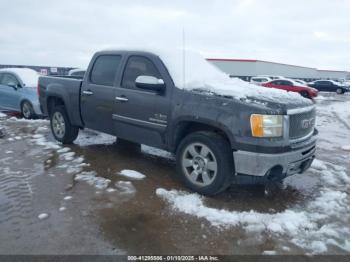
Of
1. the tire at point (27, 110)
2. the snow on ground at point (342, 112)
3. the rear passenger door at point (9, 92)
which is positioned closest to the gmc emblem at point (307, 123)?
the snow on ground at point (342, 112)

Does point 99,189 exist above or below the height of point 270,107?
below

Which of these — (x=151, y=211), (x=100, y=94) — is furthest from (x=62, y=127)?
(x=151, y=211)

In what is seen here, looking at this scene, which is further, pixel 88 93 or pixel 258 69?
pixel 258 69

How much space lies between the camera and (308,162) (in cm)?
438

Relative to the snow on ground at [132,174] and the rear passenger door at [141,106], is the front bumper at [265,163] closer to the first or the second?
the rear passenger door at [141,106]

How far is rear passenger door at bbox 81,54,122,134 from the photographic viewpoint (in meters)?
5.43

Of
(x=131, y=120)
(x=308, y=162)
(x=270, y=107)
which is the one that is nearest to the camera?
(x=270, y=107)

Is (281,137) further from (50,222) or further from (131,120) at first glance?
(50,222)

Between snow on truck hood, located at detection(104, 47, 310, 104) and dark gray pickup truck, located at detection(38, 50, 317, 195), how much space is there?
16 mm

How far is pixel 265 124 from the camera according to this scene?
12.3ft

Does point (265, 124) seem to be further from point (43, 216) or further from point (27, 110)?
point (27, 110)

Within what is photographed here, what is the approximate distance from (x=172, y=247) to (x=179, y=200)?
101 cm

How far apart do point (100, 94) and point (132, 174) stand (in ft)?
5.03

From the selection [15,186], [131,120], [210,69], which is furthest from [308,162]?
[15,186]
